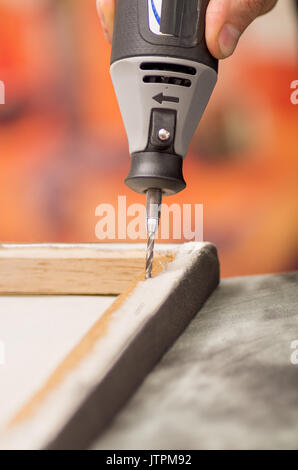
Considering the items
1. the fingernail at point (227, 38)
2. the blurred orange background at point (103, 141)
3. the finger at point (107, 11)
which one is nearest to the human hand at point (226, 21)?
the fingernail at point (227, 38)

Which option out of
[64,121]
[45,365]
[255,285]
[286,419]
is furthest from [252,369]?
[64,121]

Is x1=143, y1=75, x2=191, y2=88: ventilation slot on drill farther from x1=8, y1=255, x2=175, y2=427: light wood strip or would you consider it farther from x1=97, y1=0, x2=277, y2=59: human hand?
x1=8, y1=255, x2=175, y2=427: light wood strip

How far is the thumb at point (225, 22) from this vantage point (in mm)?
556

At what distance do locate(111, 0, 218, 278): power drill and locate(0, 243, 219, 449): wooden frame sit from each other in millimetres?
70

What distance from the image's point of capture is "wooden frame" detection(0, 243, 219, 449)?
11.7 inches

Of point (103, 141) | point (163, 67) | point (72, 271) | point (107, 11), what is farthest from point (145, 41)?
point (103, 141)

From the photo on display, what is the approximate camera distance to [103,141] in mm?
1328

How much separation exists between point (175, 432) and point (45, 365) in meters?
0.16

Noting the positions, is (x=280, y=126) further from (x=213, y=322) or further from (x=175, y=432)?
(x=175, y=432)

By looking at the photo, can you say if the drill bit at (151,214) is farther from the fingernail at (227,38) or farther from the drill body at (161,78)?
the fingernail at (227,38)

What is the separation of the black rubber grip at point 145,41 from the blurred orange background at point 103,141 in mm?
731

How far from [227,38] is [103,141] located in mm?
798

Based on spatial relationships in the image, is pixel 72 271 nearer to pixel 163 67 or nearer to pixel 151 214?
pixel 151 214

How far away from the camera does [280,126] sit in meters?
1.27
